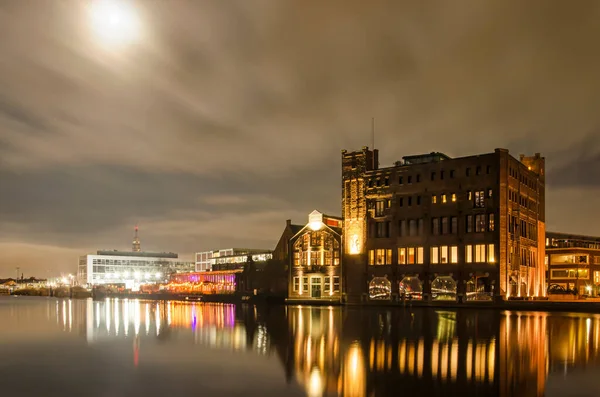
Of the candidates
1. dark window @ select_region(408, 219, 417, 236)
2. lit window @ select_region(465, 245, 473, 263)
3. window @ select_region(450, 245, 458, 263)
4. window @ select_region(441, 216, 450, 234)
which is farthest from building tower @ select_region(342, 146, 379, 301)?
lit window @ select_region(465, 245, 473, 263)

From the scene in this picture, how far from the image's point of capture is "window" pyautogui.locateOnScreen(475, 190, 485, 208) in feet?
298

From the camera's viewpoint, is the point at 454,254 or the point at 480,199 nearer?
the point at 480,199

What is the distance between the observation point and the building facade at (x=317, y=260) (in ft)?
357

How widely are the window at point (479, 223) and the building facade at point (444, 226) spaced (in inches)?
5.9

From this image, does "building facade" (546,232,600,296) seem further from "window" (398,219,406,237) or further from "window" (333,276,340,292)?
"window" (333,276,340,292)

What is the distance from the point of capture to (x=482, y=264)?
3529 inches

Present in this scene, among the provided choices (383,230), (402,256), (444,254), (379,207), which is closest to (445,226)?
(444,254)

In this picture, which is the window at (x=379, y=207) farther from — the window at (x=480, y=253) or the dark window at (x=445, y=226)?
the window at (x=480, y=253)

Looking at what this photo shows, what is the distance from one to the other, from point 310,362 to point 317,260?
272 feet

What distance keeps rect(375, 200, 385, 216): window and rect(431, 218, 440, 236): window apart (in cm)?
969

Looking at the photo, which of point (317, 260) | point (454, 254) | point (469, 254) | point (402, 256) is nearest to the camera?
point (469, 254)

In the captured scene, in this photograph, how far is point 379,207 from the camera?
10369cm

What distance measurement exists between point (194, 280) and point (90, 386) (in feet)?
471

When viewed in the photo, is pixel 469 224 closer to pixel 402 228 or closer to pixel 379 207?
pixel 402 228
